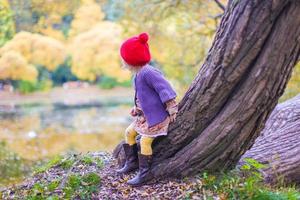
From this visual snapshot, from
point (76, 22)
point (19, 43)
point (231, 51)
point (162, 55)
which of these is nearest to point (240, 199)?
point (231, 51)

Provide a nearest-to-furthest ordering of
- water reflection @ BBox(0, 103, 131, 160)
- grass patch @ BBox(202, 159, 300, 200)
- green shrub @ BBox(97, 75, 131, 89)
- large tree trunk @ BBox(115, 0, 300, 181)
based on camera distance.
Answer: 1. large tree trunk @ BBox(115, 0, 300, 181)
2. grass patch @ BBox(202, 159, 300, 200)
3. water reflection @ BBox(0, 103, 131, 160)
4. green shrub @ BBox(97, 75, 131, 89)

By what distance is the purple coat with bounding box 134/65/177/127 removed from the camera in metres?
3.96

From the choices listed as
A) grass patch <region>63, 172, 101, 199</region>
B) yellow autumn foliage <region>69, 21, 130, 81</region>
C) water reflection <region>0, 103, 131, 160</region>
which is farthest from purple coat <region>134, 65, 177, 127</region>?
yellow autumn foliage <region>69, 21, 130, 81</region>

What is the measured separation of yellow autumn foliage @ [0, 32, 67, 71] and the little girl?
12225mm

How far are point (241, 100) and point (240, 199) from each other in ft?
2.44

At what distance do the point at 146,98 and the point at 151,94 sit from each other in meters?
0.05

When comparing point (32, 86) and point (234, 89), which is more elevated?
point (234, 89)

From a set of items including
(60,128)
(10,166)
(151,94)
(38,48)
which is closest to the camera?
(151,94)

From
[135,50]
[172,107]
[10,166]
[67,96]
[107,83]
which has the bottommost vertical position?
[67,96]

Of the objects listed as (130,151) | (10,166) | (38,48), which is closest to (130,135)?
(130,151)

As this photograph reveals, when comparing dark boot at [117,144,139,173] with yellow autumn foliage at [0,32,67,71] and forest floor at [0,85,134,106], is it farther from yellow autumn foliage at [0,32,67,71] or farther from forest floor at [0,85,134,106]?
forest floor at [0,85,134,106]

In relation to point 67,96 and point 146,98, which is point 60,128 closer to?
point 67,96

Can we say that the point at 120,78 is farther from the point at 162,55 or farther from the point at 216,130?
the point at 216,130

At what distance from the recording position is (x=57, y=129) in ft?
55.1
